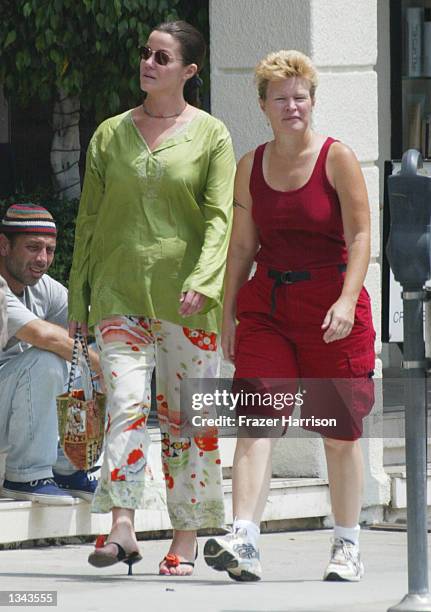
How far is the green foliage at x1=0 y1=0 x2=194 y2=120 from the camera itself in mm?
10656

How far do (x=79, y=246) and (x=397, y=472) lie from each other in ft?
8.47

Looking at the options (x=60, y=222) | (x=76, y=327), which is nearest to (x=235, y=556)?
(x=76, y=327)

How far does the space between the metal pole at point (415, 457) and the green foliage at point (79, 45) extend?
5837 millimetres

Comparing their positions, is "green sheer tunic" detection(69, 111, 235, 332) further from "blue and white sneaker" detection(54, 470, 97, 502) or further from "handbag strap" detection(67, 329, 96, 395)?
"blue and white sneaker" detection(54, 470, 97, 502)

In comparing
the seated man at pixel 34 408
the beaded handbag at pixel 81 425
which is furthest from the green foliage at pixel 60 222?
the beaded handbag at pixel 81 425

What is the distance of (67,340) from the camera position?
6891 millimetres

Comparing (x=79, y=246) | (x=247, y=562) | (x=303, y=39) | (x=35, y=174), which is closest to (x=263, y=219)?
(x=79, y=246)

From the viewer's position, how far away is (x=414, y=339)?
5.10 metres

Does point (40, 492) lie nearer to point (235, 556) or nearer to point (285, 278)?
point (235, 556)

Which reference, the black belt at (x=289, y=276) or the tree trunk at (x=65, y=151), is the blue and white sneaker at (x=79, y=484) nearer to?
the black belt at (x=289, y=276)

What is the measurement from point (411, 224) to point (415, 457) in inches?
27.3

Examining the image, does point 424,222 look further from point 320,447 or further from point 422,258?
point 320,447

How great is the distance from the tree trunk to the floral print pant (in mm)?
6223

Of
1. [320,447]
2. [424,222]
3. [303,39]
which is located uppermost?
[303,39]
